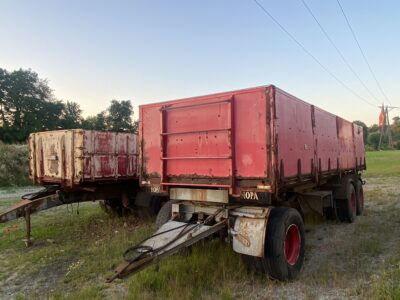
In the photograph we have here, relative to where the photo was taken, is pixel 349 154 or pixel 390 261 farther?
pixel 349 154

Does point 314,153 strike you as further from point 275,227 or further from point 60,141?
point 60,141

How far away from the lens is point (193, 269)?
493 cm

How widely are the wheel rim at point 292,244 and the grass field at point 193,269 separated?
28cm

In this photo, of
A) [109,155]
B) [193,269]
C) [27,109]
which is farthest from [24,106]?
[193,269]

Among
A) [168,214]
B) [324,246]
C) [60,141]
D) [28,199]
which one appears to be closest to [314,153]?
[324,246]

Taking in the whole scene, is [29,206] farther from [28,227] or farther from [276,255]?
[276,255]

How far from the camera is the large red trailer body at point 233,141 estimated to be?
457 centimetres

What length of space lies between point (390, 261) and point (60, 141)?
6.83 meters

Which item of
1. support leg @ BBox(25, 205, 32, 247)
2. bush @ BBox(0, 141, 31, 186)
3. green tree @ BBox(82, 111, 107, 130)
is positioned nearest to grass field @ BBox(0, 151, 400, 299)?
support leg @ BBox(25, 205, 32, 247)

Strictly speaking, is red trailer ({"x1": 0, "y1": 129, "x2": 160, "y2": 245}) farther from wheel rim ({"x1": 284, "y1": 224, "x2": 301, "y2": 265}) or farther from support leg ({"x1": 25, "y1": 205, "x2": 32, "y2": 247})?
wheel rim ({"x1": 284, "y1": 224, "x2": 301, "y2": 265})

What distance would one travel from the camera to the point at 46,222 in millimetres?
9180

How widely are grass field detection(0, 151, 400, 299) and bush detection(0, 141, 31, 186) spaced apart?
13.2 metres

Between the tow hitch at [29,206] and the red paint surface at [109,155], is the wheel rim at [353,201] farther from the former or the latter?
the tow hitch at [29,206]

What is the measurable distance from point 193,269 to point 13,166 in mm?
19005
